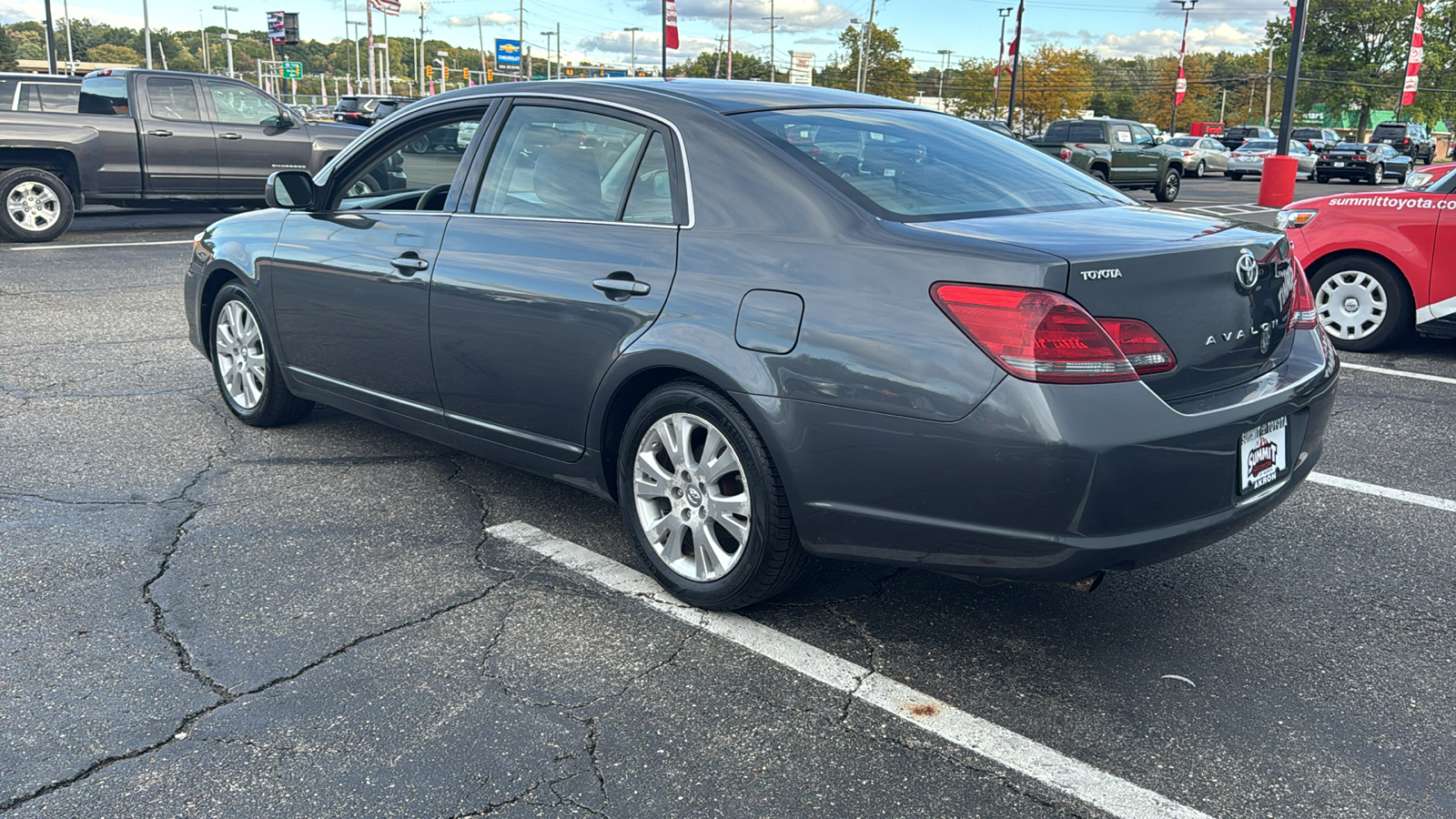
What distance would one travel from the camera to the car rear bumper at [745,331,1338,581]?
2.69m

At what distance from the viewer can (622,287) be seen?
3457mm

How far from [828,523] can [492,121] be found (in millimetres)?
2045

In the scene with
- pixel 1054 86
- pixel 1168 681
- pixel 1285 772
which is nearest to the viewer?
pixel 1285 772

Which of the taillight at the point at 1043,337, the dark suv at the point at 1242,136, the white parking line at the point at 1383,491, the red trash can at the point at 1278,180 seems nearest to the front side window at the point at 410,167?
the taillight at the point at 1043,337

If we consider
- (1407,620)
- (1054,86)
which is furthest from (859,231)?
(1054,86)

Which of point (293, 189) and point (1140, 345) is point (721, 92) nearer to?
point (1140, 345)

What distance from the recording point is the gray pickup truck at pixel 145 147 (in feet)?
40.5

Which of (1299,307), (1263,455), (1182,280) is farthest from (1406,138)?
(1182,280)

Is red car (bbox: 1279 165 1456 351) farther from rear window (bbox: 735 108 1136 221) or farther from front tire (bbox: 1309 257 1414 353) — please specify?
rear window (bbox: 735 108 1136 221)

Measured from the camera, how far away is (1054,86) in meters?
80.7

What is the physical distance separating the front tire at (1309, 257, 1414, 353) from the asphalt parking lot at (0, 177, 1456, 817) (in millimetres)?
3180

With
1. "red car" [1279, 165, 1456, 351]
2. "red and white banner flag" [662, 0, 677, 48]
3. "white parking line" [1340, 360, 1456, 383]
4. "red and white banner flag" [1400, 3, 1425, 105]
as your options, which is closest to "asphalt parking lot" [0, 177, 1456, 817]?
"white parking line" [1340, 360, 1456, 383]

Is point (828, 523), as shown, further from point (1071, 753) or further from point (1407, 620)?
point (1407, 620)

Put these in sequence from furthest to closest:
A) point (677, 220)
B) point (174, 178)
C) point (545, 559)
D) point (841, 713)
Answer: point (174, 178)
point (545, 559)
point (677, 220)
point (841, 713)
